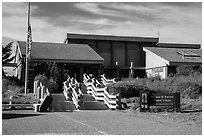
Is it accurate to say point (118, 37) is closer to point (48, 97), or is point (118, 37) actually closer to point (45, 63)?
point (45, 63)

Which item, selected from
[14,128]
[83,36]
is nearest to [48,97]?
[14,128]

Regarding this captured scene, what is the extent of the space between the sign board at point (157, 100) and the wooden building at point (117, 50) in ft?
71.7

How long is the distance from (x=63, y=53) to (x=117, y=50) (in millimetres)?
7602

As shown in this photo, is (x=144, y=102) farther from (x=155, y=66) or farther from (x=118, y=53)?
(x=118, y=53)

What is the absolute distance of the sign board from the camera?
50.1ft

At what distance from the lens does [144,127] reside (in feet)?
34.9

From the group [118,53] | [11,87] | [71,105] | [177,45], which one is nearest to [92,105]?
[71,105]

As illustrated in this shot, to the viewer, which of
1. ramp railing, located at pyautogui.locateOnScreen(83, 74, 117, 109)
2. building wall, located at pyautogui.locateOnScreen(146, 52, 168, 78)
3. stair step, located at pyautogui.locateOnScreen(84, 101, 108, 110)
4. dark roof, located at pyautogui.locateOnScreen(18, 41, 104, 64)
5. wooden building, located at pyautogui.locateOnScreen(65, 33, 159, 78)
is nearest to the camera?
ramp railing, located at pyautogui.locateOnScreen(83, 74, 117, 109)

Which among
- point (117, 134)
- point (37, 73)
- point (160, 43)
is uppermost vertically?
point (160, 43)

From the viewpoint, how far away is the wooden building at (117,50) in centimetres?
3809

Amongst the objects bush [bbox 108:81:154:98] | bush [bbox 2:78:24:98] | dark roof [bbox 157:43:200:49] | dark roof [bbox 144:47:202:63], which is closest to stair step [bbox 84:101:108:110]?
bush [bbox 108:81:154:98]

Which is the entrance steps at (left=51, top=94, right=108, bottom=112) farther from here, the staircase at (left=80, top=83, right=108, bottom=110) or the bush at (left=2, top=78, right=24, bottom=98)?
the bush at (left=2, top=78, right=24, bottom=98)

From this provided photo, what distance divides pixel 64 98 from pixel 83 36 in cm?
1924

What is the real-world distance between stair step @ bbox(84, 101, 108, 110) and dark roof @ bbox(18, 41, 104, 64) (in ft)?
43.0
